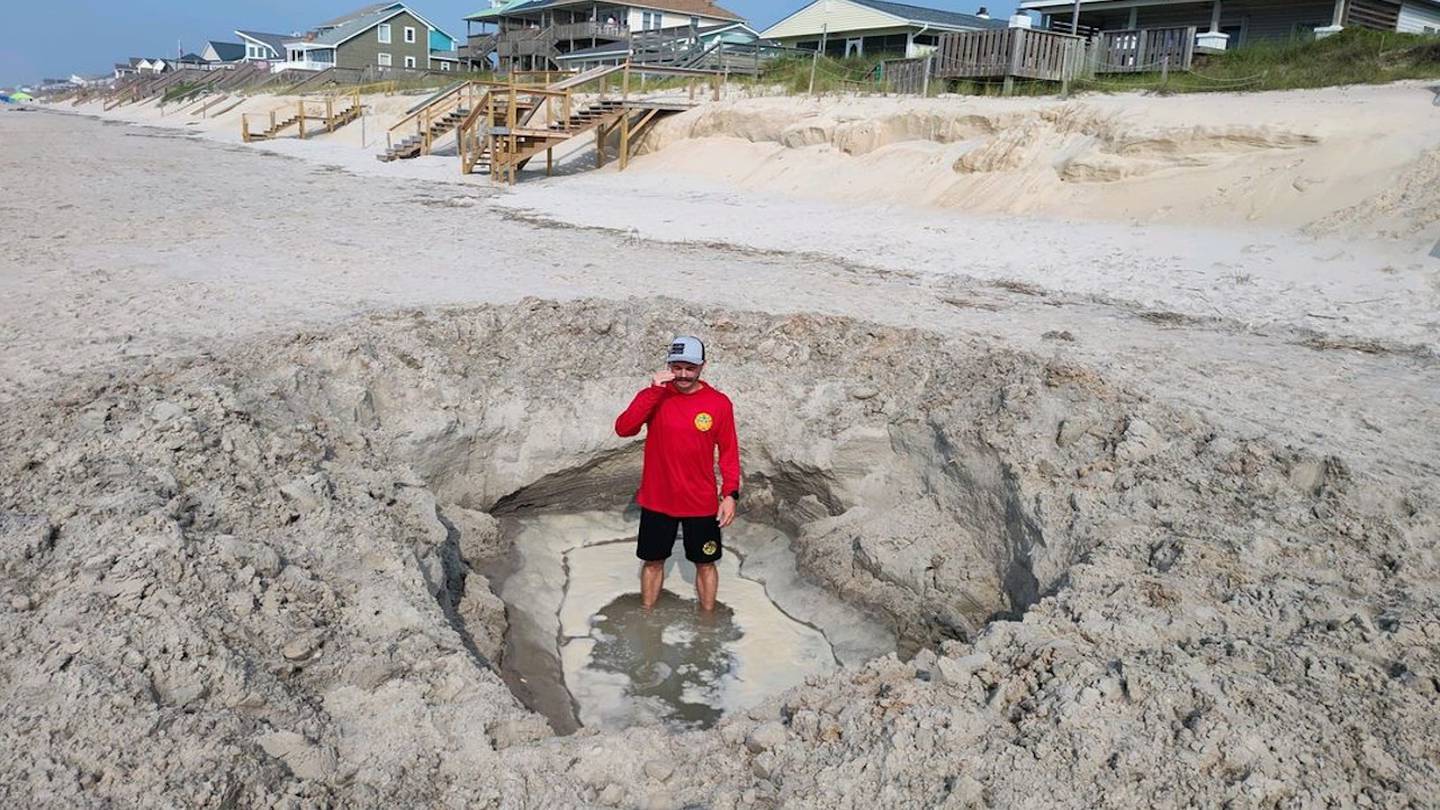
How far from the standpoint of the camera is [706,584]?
18.5 ft

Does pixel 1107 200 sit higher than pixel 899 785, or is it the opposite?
A: pixel 1107 200

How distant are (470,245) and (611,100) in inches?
480

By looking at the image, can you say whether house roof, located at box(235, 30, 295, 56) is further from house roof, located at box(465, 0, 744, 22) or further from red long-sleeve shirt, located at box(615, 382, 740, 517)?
red long-sleeve shirt, located at box(615, 382, 740, 517)

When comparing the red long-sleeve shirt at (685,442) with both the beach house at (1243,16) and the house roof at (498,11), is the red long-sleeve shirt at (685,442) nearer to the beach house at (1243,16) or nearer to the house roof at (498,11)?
the beach house at (1243,16)

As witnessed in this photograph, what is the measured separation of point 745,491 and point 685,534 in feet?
5.80

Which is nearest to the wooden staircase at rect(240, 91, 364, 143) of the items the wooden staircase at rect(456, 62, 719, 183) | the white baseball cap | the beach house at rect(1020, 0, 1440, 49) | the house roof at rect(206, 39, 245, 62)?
the wooden staircase at rect(456, 62, 719, 183)

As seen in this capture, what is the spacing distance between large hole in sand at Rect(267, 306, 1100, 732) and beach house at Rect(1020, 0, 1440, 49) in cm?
1989

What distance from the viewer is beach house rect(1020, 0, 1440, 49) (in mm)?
23297

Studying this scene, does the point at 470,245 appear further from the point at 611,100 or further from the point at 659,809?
the point at 611,100

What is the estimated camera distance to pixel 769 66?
2747 centimetres

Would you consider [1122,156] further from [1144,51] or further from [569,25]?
[569,25]

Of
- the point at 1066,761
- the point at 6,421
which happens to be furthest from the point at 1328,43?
the point at 6,421

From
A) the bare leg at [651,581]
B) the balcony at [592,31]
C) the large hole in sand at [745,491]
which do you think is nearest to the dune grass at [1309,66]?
the large hole in sand at [745,491]

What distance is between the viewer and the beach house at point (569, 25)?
46.5m
